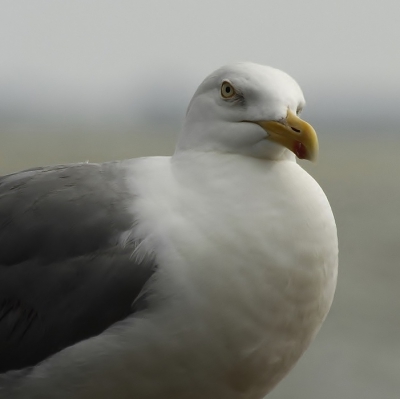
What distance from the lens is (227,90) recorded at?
1929 millimetres

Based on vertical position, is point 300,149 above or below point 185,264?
above

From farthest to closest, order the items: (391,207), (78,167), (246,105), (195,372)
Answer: (391,207)
(78,167)
(246,105)
(195,372)

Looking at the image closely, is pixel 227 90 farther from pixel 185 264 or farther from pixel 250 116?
pixel 185 264

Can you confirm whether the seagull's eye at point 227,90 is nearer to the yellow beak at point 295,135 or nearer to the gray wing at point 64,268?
the yellow beak at point 295,135

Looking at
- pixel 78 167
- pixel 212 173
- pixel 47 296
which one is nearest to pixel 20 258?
pixel 47 296

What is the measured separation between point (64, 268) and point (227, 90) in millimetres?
468

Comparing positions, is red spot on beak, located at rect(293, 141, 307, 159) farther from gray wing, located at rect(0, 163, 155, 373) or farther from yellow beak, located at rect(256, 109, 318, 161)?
gray wing, located at rect(0, 163, 155, 373)

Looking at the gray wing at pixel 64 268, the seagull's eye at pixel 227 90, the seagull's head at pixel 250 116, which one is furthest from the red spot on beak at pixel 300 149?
the gray wing at pixel 64 268

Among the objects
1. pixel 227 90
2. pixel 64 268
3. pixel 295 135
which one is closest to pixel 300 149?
pixel 295 135

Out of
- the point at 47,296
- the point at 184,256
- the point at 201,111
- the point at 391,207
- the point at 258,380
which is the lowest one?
the point at 391,207

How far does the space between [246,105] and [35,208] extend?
46 centimetres

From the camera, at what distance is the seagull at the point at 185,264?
1749mm

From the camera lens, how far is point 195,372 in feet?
5.75

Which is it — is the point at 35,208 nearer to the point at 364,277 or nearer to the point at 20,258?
the point at 20,258
